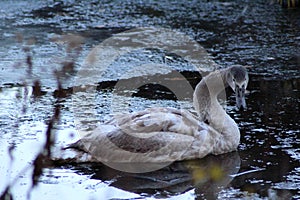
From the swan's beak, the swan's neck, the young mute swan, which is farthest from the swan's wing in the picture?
the swan's beak

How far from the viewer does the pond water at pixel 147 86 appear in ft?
18.3

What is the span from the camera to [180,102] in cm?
780

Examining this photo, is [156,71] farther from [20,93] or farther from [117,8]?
[117,8]

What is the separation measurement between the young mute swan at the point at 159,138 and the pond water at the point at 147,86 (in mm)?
116

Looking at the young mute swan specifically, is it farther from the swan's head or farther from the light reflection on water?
the light reflection on water

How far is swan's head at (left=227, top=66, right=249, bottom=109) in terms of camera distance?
21.0 ft

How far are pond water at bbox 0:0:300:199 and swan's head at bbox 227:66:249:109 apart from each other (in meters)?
0.41

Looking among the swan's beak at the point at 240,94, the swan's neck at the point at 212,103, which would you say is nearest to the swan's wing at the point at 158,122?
the swan's neck at the point at 212,103

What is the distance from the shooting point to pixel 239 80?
6426mm

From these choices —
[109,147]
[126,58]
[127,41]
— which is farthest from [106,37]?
[109,147]

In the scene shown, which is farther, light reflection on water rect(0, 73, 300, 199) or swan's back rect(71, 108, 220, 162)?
swan's back rect(71, 108, 220, 162)

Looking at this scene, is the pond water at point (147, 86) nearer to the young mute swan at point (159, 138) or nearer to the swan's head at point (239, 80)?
the young mute swan at point (159, 138)

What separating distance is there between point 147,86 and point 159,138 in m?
2.33

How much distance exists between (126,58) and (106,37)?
1.22 meters
